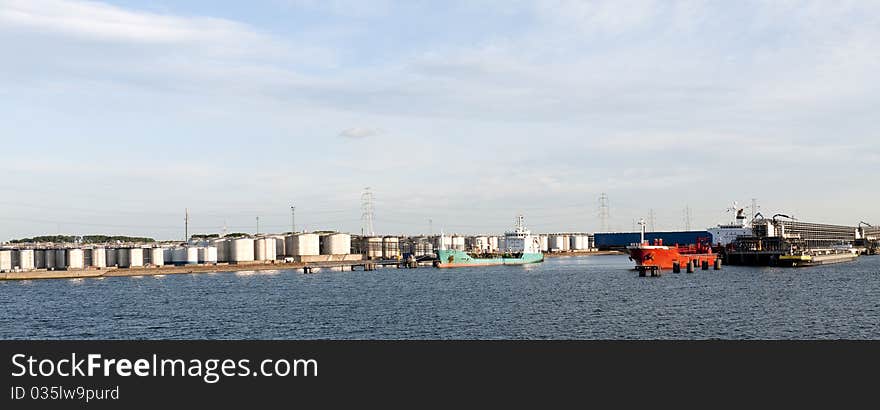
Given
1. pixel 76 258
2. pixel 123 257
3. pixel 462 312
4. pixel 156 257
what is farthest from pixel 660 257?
pixel 76 258

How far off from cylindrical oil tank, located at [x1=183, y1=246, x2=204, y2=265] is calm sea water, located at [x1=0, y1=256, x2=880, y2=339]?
230 feet

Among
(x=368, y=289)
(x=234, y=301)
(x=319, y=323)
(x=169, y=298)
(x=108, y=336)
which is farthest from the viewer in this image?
(x=368, y=289)

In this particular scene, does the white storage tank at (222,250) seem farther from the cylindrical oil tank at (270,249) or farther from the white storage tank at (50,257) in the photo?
the white storage tank at (50,257)

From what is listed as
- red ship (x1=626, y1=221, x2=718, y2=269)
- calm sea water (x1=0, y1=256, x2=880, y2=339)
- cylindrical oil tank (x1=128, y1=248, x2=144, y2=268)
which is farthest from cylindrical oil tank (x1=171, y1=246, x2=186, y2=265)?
red ship (x1=626, y1=221, x2=718, y2=269)

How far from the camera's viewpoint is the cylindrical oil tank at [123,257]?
15762cm

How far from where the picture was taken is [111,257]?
15875 centimetres

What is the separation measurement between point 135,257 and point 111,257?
5.07 m

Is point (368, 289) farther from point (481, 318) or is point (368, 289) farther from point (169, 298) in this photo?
point (481, 318)

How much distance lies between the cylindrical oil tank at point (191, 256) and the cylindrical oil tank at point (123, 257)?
Answer: 51.2 ft

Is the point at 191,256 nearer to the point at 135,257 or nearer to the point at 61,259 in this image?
the point at 135,257

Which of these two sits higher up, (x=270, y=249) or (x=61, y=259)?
(x=270, y=249)
